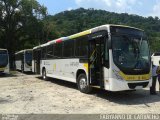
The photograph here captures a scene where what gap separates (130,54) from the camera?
1227cm

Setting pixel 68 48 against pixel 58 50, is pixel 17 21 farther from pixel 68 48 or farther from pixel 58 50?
pixel 68 48

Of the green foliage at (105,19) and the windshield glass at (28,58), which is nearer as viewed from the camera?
the windshield glass at (28,58)

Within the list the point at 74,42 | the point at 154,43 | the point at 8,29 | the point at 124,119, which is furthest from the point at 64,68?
the point at 154,43

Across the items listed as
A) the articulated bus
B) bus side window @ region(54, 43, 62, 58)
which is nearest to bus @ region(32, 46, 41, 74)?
the articulated bus

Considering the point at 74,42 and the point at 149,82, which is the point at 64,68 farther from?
the point at 149,82

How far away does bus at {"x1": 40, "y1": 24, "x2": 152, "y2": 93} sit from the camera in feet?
39.1

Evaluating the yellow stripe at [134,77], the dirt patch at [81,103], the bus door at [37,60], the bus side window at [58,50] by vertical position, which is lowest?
the dirt patch at [81,103]

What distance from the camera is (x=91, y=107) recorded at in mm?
10953

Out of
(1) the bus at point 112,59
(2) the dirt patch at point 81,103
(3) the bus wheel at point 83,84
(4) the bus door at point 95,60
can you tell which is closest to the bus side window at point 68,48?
(1) the bus at point 112,59

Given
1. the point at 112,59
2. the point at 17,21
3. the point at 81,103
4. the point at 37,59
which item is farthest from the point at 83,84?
the point at 17,21

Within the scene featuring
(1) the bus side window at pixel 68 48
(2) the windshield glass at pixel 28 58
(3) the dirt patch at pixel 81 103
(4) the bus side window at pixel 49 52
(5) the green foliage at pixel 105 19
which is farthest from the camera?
(5) the green foliage at pixel 105 19

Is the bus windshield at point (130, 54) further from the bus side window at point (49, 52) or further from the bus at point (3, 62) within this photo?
the bus at point (3, 62)

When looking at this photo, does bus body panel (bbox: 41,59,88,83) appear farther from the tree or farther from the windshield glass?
the tree

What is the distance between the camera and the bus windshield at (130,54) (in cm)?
1199
